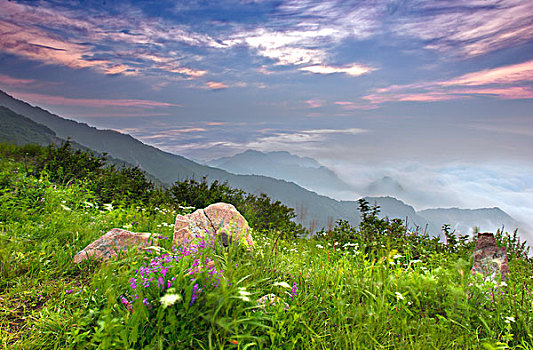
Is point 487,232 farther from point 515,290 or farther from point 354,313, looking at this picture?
point 354,313

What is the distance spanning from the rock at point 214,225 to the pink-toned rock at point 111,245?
51 cm

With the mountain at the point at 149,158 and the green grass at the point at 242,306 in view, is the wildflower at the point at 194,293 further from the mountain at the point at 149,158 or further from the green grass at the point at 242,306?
the mountain at the point at 149,158

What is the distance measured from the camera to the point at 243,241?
15.5 ft

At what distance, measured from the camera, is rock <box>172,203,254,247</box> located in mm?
4883

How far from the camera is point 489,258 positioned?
15.0ft

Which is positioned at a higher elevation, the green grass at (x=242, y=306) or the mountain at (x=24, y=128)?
the mountain at (x=24, y=128)

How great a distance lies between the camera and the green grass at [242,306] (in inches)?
111

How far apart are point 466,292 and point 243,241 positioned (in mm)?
2922

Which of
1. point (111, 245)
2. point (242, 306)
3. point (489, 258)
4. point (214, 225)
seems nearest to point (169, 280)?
point (242, 306)

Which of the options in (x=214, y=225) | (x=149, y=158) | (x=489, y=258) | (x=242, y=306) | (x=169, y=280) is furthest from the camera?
(x=149, y=158)

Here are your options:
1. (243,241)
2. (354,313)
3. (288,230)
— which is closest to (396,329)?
(354,313)

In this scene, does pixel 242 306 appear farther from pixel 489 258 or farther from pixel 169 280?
pixel 489 258

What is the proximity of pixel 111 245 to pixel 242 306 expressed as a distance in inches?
104

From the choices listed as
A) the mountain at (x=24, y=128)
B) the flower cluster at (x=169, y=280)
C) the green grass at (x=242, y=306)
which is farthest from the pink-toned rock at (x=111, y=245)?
the mountain at (x=24, y=128)
